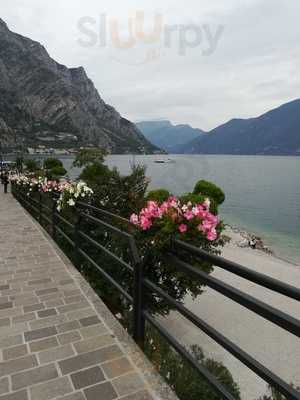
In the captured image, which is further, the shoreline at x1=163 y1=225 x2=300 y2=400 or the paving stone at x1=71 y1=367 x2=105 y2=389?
the shoreline at x1=163 y1=225 x2=300 y2=400

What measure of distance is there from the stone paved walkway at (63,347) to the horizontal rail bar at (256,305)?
A: 105cm

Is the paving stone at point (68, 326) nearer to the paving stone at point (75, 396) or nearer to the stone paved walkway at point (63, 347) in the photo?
the stone paved walkway at point (63, 347)

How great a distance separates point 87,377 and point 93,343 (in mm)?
556

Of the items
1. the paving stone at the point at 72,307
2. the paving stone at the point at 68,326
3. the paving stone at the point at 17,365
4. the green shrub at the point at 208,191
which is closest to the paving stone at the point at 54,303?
the paving stone at the point at 72,307

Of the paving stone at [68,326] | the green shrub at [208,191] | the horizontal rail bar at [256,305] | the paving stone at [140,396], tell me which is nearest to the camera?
the horizontal rail bar at [256,305]

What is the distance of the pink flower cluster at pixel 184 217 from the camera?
3.14 meters

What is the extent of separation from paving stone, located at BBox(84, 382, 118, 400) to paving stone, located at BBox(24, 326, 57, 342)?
3.60 feet

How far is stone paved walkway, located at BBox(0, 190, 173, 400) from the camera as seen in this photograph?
2.84 m

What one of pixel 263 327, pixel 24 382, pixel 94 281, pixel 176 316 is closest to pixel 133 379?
pixel 24 382

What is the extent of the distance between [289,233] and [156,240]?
3516 cm

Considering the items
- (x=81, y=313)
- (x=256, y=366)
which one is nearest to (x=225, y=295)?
(x=256, y=366)

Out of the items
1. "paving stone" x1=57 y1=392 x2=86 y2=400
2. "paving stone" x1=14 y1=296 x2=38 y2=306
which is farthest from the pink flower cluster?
"paving stone" x1=14 y1=296 x2=38 y2=306

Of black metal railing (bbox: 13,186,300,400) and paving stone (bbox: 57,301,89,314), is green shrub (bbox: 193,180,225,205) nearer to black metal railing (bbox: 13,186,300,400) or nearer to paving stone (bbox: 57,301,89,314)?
paving stone (bbox: 57,301,89,314)

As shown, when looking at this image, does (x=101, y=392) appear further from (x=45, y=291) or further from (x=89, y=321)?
(x=45, y=291)
